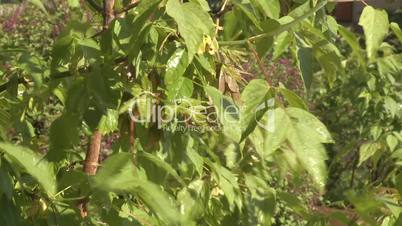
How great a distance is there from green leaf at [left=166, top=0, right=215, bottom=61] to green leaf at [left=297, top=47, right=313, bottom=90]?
26 cm

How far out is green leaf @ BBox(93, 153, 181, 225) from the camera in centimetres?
95

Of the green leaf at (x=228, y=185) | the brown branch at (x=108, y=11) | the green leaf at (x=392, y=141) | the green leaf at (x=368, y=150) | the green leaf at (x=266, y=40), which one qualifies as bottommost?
the green leaf at (x=392, y=141)

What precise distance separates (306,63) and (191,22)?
31cm

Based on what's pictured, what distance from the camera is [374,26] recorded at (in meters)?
1.44

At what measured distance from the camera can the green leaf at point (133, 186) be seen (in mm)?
947

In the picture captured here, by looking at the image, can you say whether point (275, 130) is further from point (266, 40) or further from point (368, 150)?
point (368, 150)

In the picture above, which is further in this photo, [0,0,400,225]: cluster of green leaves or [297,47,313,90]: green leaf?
[297,47,313,90]: green leaf

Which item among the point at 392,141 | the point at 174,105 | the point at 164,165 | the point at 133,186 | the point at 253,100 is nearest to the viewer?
the point at 133,186

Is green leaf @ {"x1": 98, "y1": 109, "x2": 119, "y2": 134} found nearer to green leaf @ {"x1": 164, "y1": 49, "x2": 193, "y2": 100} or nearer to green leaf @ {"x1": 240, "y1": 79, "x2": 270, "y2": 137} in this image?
green leaf @ {"x1": 164, "y1": 49, "x2": 193, "y2": 100}

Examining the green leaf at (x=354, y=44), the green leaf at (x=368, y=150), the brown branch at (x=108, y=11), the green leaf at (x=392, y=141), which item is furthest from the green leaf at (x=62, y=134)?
the green leaf at (x=392, y=141)

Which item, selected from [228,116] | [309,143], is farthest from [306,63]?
[309,143]

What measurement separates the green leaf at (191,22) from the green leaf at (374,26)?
0.36 metres

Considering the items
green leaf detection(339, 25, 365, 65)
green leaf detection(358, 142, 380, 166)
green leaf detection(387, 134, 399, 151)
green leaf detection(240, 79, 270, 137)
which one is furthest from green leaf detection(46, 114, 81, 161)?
green leaf detection(387, 134, 399, 151)

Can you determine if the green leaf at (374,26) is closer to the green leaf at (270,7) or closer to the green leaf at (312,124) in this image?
the green leaf at (270,7)
